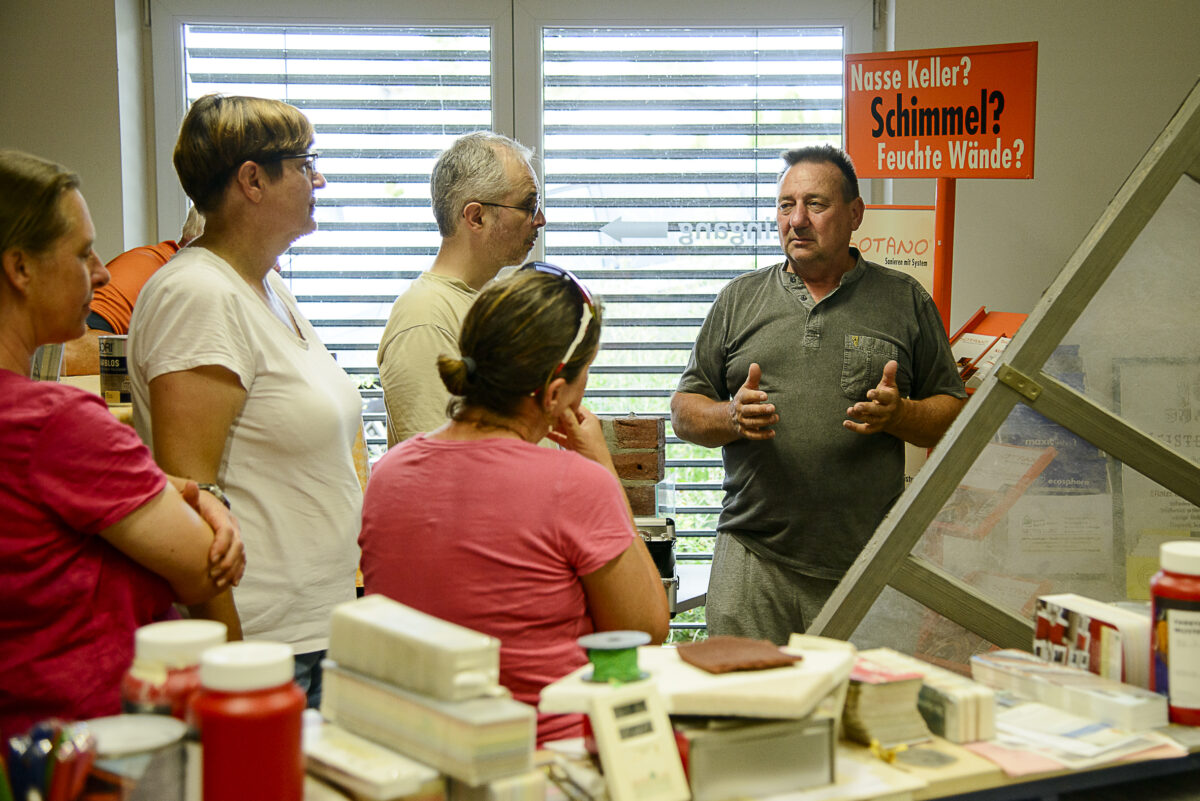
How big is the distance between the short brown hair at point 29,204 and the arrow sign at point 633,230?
8.99 feet

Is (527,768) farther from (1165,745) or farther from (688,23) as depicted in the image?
(688,23)

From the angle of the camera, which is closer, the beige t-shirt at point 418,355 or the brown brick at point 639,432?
the beige t-shirt at point 418,355

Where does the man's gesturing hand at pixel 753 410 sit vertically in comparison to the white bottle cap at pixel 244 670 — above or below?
above

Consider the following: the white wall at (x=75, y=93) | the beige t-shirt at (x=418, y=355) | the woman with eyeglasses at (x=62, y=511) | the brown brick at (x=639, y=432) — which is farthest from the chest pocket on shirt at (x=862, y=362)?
the white wall at (x=75, y=93)

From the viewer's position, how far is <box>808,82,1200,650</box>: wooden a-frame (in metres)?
1.75

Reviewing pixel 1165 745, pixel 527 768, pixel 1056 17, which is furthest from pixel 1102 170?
pixel 527 768

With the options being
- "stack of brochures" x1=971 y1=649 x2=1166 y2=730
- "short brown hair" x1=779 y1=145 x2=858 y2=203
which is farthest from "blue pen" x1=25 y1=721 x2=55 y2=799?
"short brown hair" x1=779 y1=145 x2=858 y2=203

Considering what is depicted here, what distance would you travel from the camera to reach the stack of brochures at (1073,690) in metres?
1.36

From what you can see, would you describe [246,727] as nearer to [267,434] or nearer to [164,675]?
[164,675]

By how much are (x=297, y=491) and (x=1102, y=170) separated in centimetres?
321

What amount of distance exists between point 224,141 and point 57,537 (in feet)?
2.59

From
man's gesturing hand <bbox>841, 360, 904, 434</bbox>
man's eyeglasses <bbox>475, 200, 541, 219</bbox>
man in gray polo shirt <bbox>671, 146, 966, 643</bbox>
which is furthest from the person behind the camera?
man in gray polo shirt <bbox>671, 146, 966, 643</bbox>

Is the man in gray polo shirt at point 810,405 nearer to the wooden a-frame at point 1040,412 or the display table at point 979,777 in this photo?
the wooden a-frame at point 1040,412

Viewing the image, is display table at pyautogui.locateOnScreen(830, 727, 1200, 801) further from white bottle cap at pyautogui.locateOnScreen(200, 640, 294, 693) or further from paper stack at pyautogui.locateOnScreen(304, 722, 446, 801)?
white bottle cap at pyautogui.locateOnScreen(200, 640, 294, 693)
